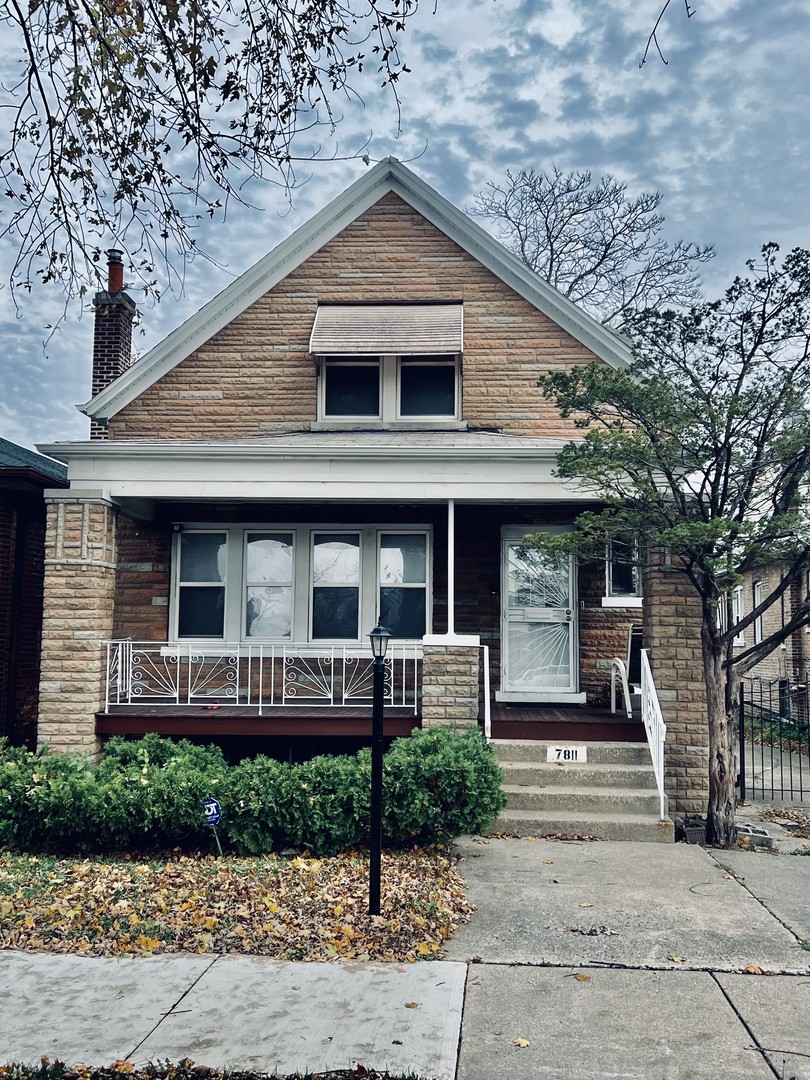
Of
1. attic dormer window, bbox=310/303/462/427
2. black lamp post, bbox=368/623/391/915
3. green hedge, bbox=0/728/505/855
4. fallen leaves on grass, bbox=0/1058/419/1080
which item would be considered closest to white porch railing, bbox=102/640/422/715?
green hedge, bbox=0/728/505/855

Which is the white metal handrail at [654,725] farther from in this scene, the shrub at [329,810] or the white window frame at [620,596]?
the shrub at [329,810]

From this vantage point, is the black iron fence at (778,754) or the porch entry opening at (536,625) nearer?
the black iron fence at (778,754)

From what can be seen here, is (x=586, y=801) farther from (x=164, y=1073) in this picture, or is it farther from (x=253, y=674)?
(x=164, y=1073)

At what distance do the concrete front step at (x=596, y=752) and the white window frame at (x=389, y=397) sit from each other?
4.60m

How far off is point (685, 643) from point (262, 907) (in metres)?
5.43

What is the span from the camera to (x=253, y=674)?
37.3 feet

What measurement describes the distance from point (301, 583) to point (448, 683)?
3021mm

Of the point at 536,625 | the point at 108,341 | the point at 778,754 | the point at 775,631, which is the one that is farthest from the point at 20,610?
the point at 775,631

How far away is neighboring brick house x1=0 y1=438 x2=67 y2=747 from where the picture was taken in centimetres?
1135

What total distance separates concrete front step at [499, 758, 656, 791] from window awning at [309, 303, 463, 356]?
547 cm

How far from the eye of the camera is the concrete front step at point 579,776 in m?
8.86

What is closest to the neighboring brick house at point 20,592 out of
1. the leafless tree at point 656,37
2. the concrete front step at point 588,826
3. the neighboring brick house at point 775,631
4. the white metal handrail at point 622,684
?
the concrete front step at point 588,826

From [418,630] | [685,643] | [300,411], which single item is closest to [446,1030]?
[685,643]

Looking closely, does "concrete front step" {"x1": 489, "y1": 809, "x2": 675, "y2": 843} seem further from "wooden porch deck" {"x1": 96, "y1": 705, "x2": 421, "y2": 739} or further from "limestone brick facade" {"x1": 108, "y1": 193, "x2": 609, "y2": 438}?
"limestone brick facade" {"x1": 108, "y1": 193, "x2": 609, "y2": 438}
